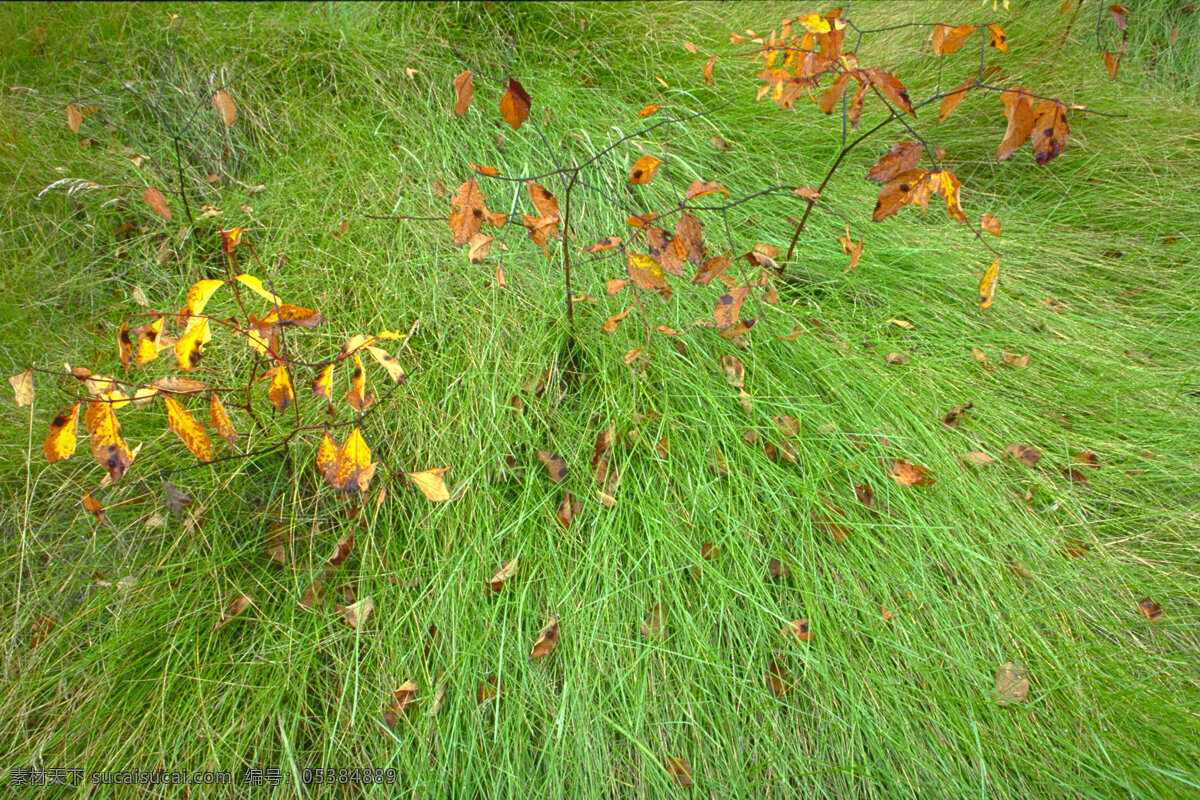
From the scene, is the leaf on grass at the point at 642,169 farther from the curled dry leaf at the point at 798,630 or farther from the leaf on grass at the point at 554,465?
the curled dry leaf at the point at 798,630

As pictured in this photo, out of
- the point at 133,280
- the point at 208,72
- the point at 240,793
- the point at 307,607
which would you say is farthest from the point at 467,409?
the point at 208,72

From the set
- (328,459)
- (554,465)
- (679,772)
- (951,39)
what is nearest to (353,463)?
(328,459)

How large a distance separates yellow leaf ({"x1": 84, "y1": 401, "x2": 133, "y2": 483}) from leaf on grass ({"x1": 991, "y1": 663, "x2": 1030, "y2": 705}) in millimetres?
1768

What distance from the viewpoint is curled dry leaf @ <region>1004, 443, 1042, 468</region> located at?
1.60 m

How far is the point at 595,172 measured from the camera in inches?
84.8

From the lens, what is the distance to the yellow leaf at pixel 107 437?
1158 mm

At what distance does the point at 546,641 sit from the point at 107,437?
95 cm

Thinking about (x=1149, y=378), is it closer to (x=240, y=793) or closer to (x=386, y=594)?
(x=386, y=594)

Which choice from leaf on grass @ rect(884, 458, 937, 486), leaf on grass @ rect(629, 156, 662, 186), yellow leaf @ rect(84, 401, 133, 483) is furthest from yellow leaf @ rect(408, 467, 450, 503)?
leaf on grass @ rect(884, 458, 937, 486)

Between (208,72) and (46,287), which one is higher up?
(208,72)

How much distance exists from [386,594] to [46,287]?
1.60 metres

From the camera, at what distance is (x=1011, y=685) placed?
4.17 feet

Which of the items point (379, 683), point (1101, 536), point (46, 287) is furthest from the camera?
point (46, 287)

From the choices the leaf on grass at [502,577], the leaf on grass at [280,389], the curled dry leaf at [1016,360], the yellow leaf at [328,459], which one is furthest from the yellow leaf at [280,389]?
the curled dry leaf at [1016,360]
